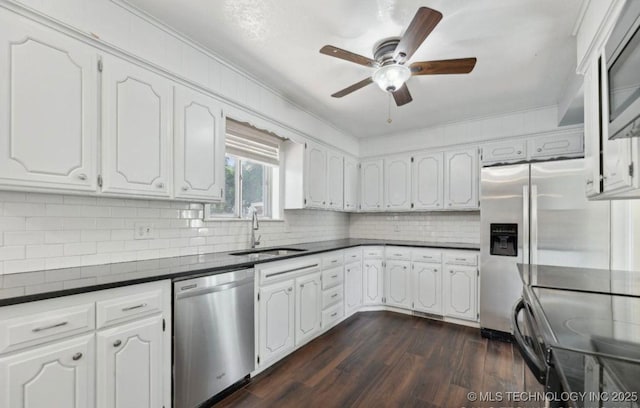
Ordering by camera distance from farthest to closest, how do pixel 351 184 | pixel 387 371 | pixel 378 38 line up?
pixel 351 184, pixel 387 371, pixel 378 38

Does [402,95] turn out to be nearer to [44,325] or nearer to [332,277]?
[332,277]

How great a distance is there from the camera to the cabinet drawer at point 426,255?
354cm

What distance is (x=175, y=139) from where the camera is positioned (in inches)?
A: 80.9

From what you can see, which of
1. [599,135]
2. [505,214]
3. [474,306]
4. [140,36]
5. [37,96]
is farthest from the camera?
[474,306]

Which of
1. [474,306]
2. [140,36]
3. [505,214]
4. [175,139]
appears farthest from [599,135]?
[140,36]

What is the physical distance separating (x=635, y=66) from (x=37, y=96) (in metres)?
2.56

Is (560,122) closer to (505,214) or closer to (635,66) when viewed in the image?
(505,214)

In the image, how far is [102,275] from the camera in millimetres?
1567

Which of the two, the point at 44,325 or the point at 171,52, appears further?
the point at 171,52

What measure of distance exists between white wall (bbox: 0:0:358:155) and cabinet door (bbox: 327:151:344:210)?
0.76 m

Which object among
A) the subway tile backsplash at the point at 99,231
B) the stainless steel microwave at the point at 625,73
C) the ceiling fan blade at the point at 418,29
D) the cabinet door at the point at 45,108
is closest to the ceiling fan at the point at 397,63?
the ceiling fan blade at the point at 418,29

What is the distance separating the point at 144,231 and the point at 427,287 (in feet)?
10.3

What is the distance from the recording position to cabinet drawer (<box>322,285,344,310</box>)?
122 inches

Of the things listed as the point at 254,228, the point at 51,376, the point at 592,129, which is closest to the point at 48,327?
the point at 51,376
